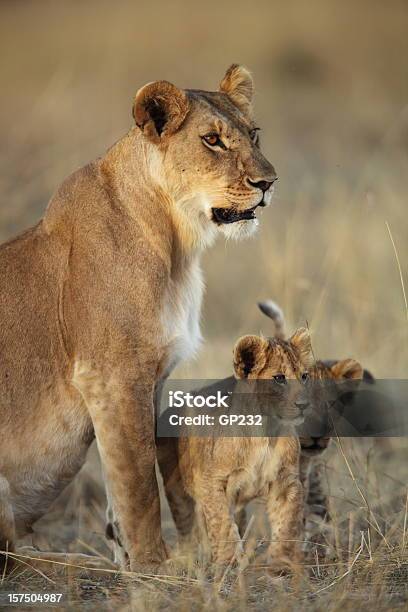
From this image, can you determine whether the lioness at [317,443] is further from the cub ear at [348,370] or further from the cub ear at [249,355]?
the cub ear at [249,355]

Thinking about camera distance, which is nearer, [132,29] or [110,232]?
[110,232]

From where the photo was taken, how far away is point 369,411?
4.59 m

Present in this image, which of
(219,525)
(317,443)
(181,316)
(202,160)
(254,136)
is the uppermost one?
(254,136)

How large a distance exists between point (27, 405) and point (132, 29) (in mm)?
4196

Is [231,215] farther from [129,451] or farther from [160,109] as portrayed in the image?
[129,451]

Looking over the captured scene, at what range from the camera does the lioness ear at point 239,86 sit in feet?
13.8

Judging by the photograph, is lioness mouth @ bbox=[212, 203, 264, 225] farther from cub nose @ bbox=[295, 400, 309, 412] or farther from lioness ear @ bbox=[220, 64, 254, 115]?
cub nose @ bbox=[295, 400, 309, 412]

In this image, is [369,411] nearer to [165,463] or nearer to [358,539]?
[358,539]

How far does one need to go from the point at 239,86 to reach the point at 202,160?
22.1 inches

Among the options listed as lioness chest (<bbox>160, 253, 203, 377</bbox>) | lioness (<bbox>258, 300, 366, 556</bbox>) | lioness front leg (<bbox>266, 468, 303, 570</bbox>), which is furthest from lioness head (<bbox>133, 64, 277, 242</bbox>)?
lioness front leg (<bbox>266, 468, 303, 570</bbox>)

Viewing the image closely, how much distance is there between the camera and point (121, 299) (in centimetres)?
380

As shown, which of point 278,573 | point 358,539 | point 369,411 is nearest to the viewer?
point 278,573

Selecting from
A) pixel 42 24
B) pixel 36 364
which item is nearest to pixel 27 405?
pixel 36 364
